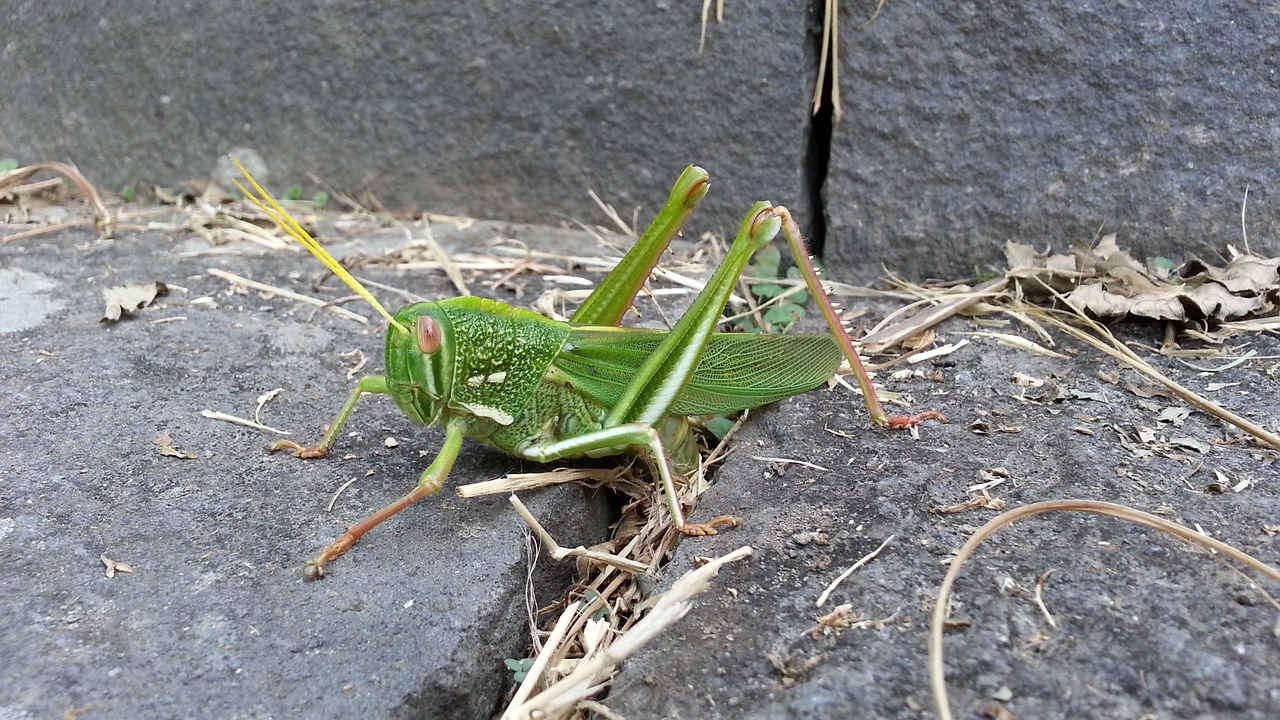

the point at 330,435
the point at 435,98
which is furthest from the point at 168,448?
the point at 435,98

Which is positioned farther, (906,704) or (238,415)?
(238,415)

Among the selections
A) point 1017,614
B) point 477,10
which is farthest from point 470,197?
point 1017,614

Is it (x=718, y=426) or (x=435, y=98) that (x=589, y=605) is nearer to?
(x=718, y=426)

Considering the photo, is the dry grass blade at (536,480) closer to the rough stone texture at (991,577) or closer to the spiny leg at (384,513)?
the spiny leg at (384,513)

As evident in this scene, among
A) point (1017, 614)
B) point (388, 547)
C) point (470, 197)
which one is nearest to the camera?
point (1017, 614)

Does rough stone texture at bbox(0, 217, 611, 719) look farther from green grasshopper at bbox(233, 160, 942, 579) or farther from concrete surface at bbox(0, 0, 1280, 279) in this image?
concrete surface at bbox(0, 0, 1280, 279)

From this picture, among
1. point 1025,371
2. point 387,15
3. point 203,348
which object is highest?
point 387,15

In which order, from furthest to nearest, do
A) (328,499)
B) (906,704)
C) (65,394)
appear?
(65,394)
(328,499)
(906,704)

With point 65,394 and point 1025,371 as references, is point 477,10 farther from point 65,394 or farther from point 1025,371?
point 1025,371
